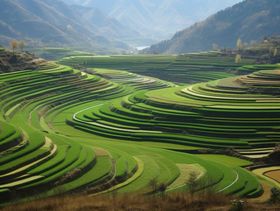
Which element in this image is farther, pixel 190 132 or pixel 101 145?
pixel 190 132

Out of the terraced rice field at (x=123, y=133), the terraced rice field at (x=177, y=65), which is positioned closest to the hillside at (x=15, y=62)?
the terraced rice field at (x=123, y=133)

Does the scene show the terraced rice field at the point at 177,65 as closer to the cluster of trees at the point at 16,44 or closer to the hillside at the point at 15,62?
the cluster of trees at the point at 16,44

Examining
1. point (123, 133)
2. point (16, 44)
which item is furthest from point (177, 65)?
point (123, 133)

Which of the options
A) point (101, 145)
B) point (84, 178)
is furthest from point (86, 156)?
point (101, 145)

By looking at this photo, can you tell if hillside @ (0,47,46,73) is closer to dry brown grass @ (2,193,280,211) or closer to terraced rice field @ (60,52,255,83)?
terraced rice field @ (60,52,255,83)

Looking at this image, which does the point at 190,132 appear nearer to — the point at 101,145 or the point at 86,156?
the point at 101,145
